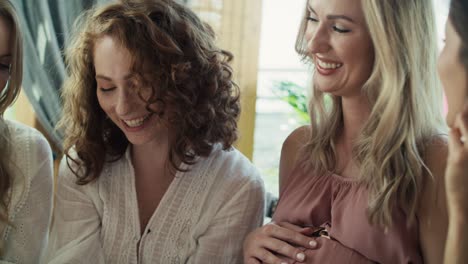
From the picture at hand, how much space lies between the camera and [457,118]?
0.85m

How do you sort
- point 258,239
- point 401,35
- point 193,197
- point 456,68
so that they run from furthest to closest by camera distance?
point 193,197 → point 258,239 → point 401,35 → point 456,68

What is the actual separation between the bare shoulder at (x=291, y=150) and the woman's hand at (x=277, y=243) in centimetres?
17

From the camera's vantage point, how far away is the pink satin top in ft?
3.99

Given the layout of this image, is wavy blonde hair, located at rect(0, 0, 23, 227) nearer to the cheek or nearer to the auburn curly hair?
the auburn curly hair

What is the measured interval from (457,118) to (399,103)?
35 cm

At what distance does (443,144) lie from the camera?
3.98 feet

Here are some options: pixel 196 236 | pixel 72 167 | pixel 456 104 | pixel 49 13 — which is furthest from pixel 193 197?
pixel 49 13

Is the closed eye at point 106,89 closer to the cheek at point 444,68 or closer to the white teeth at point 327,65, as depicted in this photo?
the white teeth at point 327,65

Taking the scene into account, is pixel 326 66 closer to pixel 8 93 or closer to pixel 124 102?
pixel 124 102

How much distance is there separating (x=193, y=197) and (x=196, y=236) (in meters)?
0.09

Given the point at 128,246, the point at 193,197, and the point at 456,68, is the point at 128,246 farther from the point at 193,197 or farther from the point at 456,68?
the point at 456,68

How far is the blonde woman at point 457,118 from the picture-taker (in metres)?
0.81

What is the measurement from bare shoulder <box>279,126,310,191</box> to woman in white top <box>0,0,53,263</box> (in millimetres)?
600

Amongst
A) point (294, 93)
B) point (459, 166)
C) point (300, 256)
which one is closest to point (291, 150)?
point (300, 256)
